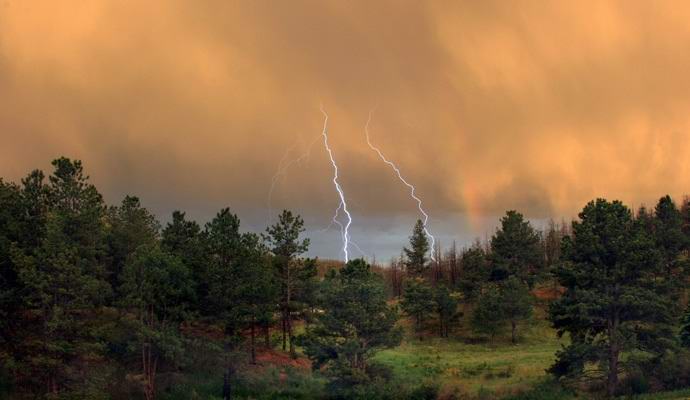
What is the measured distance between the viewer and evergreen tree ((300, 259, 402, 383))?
4400 centimetres

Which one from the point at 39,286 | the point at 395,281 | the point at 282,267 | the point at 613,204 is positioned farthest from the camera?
the point at 395,281

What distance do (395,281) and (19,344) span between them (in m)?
133

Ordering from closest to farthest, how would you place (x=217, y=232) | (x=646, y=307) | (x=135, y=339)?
(x=646, y=307)
(x=135, y=339)
(x=217, y=232)

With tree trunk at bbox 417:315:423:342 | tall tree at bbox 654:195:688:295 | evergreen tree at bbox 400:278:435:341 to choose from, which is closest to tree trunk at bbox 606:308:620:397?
tall tree at bbox 654:195:688:295

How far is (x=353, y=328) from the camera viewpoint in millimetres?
44344

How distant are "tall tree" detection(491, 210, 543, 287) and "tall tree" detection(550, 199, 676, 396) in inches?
2000

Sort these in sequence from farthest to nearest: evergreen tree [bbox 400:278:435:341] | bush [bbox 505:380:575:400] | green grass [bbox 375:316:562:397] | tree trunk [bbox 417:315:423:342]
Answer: tree trunk [bbox 417:315:423:342] → evergreen tree [bbox 400:278:435:341] → green grass [bbox 375:316:562:397] → bush [bbox 505:380:575:400]

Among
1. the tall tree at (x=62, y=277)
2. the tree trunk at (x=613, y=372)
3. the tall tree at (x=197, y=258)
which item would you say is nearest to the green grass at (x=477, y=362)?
the tree trunk at (x=613, y=372)

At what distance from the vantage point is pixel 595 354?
40.1 meters

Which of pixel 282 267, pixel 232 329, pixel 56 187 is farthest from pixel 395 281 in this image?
pixel 56 187

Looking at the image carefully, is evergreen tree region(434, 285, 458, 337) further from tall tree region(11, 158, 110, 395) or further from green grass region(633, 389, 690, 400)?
tall tree region(11, 158, 110, 395)

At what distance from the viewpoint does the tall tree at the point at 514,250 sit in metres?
93.3

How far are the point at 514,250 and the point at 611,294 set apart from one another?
5344cm

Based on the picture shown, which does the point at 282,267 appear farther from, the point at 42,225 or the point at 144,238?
the point at 42,225
